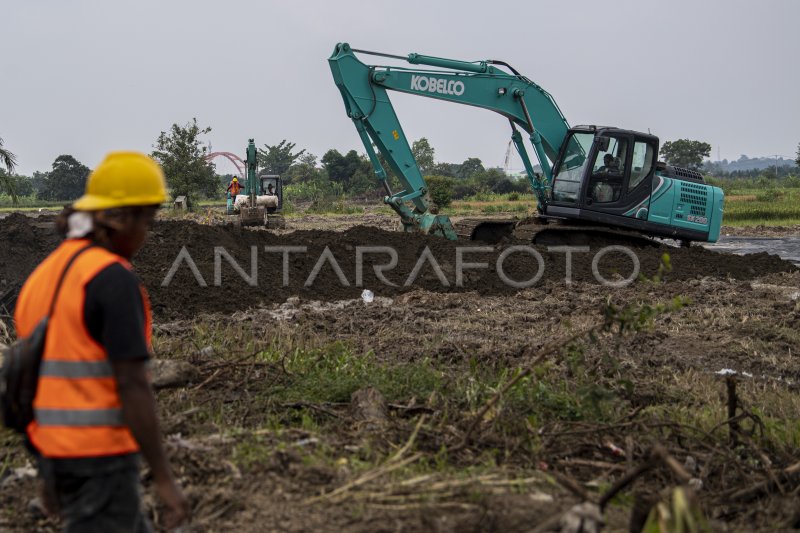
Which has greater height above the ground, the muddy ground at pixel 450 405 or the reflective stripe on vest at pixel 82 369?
the reflective stripe on vest at pixel 82 369

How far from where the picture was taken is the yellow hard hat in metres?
2.83

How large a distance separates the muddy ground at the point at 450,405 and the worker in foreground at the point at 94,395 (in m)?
1.03

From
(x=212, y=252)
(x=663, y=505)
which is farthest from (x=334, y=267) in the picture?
(x=663, y=505)

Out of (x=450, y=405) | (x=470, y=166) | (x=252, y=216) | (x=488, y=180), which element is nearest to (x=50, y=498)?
(x=450, y=405)

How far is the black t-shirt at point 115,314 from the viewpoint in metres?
2.61

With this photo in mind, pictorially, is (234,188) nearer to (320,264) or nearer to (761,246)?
(761,246)

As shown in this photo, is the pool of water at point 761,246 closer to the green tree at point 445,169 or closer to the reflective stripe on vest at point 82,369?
the reflective stripe on vest at point 82,369

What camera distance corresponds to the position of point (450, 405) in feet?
19.0

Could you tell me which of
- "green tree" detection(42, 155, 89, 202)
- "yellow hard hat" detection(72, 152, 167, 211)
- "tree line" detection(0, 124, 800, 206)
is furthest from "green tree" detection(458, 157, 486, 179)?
"yellow hard hat" detection(72, 152, 167, 211)

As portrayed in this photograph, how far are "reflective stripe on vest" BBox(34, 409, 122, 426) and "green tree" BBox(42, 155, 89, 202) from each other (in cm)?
7160

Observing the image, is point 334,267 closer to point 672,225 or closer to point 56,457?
point 672,225

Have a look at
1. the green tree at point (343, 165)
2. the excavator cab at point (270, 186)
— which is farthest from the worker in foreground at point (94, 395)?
the green tree at point (343, 165)

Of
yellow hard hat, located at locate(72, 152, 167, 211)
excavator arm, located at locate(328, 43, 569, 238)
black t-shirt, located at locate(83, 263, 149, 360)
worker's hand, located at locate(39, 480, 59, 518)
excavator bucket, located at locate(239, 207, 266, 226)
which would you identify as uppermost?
excavator arm, located at locate(328, 43, 569, 238)

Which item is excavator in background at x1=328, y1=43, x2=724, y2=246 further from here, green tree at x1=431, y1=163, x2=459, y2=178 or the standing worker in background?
green tree at x1=431, y1=163, x2=459, y2=178
